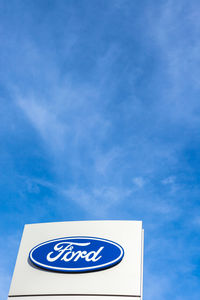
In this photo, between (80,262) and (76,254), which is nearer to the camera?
(80,262)

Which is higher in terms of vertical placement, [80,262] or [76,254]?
[76,254]

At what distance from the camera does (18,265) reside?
12922 millimetres

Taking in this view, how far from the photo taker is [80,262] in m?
12.4

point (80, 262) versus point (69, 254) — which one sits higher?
point (69, 254)

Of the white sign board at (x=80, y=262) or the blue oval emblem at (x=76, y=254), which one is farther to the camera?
the blue oval emblem at (x=76, y=254)

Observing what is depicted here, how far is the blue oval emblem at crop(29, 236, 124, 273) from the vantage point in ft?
40.1

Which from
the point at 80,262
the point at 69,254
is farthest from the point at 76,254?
the point at 80,262

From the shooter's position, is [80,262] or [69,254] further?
[69,254]

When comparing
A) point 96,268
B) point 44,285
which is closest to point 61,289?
point 44,285

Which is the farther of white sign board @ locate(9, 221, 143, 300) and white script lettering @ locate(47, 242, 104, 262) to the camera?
white script lettering @ locate(47, 242, 104, 262)

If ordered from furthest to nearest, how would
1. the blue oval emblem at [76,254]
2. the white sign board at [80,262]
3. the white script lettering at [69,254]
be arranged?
the white script lettering at [69,254]
the blue oval emblem at [76,254]
the white sign board at [80,262]

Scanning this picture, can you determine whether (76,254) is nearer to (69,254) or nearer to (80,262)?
(69,254)

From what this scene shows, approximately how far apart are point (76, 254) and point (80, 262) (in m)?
0.42

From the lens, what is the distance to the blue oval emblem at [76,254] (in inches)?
481
